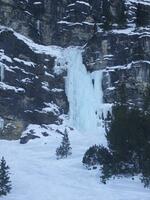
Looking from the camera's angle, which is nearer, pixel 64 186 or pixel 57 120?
pixel 64 186

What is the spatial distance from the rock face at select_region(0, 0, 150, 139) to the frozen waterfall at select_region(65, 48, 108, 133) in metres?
0.72

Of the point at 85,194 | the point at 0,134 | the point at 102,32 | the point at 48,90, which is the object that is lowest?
the point at 85,194

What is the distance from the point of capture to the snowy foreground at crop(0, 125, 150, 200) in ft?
94.5

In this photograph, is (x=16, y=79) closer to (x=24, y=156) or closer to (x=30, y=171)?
(x=24, y=156)

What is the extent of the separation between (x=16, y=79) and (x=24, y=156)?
13.2 metres

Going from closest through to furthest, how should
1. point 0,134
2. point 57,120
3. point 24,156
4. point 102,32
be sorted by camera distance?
1. point 24,156
2. point 0,134
3. point 57,120
4. point 102,32

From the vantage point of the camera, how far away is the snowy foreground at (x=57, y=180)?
1134 inches

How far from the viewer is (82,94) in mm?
55500

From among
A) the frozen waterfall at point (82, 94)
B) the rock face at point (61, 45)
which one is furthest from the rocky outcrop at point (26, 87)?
the frozen waterfall at point (82, 94)

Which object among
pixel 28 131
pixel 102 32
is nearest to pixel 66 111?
pixel 28 131

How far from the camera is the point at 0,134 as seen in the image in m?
50.3

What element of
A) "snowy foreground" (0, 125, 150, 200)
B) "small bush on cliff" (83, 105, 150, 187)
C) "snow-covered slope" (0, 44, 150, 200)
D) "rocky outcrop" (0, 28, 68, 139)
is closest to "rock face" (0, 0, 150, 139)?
"rocky outcrop" (0, 28, 68, 139)

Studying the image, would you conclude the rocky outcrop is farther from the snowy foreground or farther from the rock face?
the snowy foreground

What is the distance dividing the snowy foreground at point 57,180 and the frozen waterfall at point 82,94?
6.84 m
